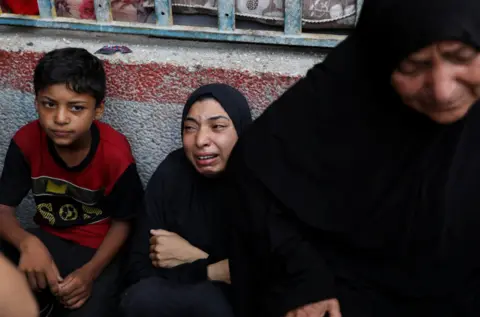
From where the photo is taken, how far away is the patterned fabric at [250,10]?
252 centimetres

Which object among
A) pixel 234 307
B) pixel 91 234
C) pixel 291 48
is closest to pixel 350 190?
pixel 234 307

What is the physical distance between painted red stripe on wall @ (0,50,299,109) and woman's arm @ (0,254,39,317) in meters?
1.45

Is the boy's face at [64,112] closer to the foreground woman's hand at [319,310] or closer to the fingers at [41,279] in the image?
the fingers at [41,279]

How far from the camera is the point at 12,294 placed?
127 cm

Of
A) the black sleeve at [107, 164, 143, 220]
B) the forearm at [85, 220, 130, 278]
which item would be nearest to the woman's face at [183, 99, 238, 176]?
the black sleeve at [107, 164, 143, 220]

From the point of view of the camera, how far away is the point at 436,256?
1.80 metres

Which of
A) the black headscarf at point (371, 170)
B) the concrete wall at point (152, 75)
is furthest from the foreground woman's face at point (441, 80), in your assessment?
the concrete wall at point (152, 75)

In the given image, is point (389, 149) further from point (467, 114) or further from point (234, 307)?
point (234, 307)

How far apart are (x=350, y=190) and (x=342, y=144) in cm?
14

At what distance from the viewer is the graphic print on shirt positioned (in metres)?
2.57

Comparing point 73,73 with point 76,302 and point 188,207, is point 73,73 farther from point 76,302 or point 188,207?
point 76,302

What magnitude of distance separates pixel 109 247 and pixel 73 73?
2.30 feet

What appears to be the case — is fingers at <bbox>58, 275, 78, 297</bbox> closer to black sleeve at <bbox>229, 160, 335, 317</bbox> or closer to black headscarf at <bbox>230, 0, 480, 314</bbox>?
black sleeve at <bbox>229, 160, 335, 317</bbox>

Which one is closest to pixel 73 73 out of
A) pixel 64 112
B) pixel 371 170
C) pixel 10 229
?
pixel 64 112
